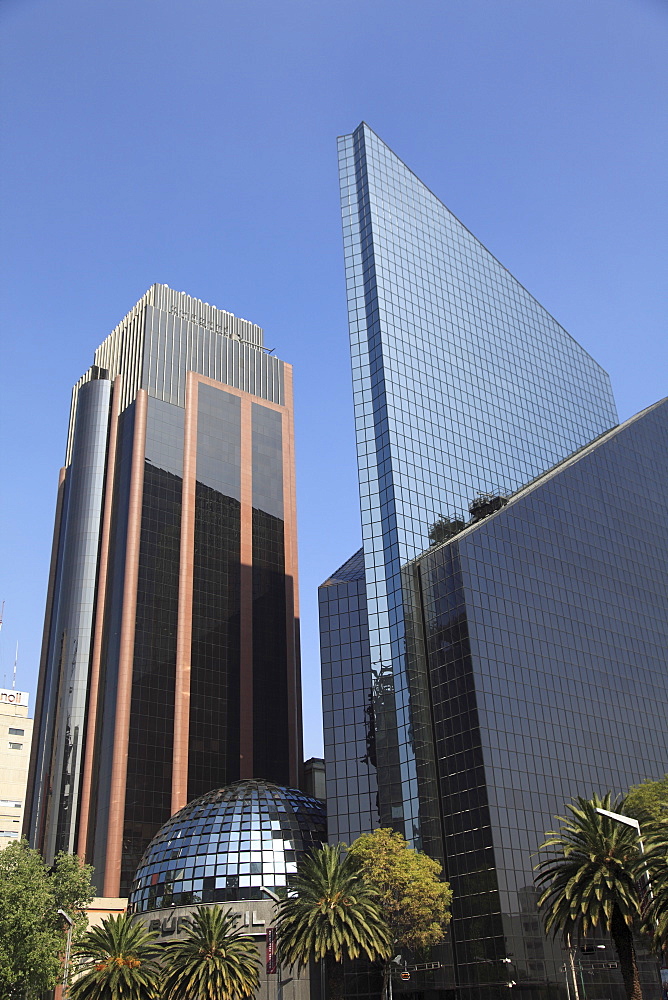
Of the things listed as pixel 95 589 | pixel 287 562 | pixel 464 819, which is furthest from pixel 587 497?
pixel 95 589

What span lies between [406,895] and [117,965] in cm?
2164

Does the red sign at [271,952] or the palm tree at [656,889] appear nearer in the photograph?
the palm tree at [656,889]

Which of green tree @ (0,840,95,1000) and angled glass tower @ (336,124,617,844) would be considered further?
angled glass tower @ (336,124,617,844)

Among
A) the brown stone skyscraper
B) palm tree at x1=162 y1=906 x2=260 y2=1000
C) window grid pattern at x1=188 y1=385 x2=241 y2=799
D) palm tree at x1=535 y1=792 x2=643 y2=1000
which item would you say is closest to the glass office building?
palm tree at x1=162 y1=906 x2=260 y2=1000

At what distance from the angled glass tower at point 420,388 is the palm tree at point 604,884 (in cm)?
3266

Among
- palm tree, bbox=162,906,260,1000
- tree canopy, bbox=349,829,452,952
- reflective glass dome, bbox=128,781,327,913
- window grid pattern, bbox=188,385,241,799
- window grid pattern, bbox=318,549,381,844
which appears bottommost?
palm tree, bbox=162,906,260,1000

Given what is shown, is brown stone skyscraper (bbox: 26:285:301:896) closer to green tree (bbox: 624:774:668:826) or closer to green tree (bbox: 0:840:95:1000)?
green tree (bbox: 0:840:95:1000)

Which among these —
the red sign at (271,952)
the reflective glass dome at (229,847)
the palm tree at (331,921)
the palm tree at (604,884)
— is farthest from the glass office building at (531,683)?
the palm tree at (604,884)

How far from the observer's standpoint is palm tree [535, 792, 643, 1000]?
5125cm

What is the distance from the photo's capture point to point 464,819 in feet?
270

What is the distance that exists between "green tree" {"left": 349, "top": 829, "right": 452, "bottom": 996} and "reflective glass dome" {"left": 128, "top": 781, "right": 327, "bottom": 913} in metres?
18.7

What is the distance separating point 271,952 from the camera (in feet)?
249

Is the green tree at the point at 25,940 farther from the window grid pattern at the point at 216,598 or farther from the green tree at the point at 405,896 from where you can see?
the window grid pattern at the point at 216,598

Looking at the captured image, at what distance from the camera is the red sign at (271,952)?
7494 cm
